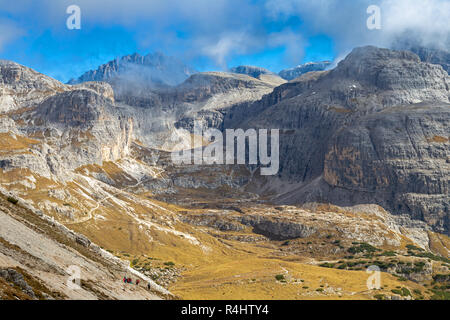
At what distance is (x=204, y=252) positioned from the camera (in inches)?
6978

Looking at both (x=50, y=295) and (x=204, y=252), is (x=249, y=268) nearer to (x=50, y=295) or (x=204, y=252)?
(x=204, y=252)

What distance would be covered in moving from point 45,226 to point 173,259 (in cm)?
9366

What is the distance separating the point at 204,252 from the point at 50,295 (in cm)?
13748

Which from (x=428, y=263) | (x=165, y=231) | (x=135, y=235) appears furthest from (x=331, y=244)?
(x=135, y=235)

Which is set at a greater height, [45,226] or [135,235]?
[45,226]

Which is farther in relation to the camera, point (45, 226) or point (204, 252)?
point (204, 252)

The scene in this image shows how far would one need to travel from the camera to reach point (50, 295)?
42.1m

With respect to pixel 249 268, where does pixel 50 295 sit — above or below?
above
